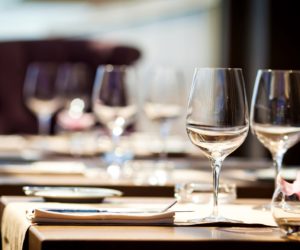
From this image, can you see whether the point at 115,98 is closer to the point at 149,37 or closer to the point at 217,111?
the point at 217,111

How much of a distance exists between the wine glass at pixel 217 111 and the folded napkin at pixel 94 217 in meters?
0.07

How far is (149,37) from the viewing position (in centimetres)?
→ 708

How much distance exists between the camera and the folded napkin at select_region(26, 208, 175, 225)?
1396 mm

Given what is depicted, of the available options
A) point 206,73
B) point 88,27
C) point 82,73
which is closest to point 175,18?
point 88,27

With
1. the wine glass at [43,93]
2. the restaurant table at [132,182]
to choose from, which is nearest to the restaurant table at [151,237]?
the restaurant table at [132,182]

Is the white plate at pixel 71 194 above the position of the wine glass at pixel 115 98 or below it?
below

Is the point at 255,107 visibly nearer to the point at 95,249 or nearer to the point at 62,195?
the point at 62,195

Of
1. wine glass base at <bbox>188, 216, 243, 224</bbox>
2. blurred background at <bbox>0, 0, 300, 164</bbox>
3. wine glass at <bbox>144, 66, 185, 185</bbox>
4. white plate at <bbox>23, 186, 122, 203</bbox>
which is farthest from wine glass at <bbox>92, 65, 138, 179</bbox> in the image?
blurred background at <bbox>0, 0, 300, 164</bbox>

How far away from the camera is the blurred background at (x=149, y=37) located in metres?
5.53

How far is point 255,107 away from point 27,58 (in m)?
4.05

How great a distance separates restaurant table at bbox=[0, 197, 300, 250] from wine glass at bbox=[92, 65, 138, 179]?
2.74 feet

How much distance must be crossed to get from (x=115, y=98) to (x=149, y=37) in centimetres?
483

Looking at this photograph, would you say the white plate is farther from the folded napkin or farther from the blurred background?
the blurred background

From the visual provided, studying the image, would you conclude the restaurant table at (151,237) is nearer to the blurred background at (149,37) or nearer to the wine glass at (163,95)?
the wine glass at (163,95)
